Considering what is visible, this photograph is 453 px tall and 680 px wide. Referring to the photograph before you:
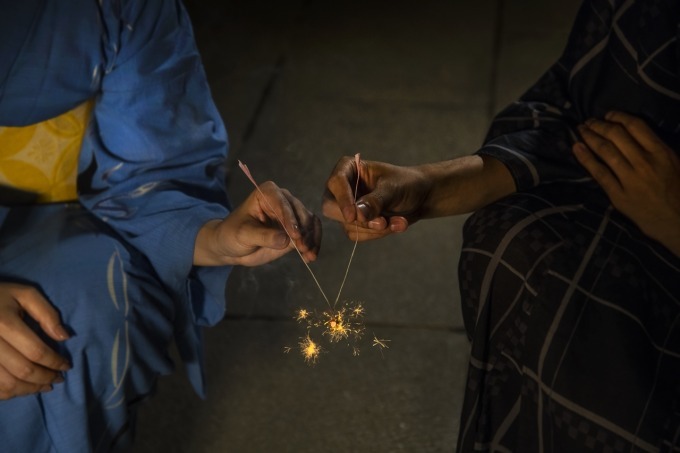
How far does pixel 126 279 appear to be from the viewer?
1045mm

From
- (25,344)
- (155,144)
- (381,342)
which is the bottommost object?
(381,342)

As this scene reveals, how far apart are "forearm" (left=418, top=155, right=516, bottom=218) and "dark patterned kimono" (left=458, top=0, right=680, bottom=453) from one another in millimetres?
18

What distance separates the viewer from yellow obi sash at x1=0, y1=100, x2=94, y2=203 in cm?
108

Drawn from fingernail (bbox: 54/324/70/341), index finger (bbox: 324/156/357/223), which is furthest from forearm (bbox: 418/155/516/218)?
fingernail (bbox: 54/324/70/341)

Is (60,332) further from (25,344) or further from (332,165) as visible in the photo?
(332,165)

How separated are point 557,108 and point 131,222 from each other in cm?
52

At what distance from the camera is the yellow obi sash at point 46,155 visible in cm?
108

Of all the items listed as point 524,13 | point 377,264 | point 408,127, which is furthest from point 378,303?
point 524,13

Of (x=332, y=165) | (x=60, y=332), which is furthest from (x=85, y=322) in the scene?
(x=332, y=165)

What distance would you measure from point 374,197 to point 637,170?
29 centimetres

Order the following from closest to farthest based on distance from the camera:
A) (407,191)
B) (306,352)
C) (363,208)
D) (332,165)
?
(363,208), (407,191), (306,352), (332,165)

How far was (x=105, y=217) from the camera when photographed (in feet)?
3.67

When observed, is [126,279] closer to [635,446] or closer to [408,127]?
[635,446]

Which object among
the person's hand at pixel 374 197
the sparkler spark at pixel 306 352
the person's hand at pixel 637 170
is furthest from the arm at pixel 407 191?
the sparkler spark at pixel 306 352
